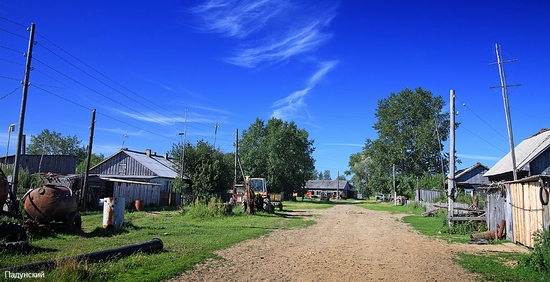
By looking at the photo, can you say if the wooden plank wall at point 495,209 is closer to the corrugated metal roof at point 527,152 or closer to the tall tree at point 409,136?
the corrugated metal roof at point 527,152

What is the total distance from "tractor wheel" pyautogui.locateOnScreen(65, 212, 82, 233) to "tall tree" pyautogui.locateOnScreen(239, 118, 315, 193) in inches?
1975

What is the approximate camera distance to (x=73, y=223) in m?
14.4

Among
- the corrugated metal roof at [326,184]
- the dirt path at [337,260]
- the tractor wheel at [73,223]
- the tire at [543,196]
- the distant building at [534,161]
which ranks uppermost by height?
the distant building at [534,161]

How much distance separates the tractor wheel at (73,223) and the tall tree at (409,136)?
159 ft

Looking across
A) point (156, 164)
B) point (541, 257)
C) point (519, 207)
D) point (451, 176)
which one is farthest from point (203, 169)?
point (541, 257)

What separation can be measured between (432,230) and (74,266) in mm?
15812

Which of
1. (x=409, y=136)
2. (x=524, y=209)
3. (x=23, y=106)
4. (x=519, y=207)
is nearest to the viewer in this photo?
(x=524, y=209)

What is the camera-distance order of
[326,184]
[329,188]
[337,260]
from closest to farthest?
[337,260] < [329,188] < [326,184]

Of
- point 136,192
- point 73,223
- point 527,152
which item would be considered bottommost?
point 73,223

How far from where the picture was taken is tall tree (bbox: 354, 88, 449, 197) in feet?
186

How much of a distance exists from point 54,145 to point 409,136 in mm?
74414

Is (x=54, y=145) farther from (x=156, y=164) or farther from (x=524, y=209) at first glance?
(x=524, y=209)

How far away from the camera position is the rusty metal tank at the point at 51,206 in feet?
45.1

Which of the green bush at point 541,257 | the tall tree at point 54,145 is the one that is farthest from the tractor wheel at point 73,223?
the tall tree at point 54,145
